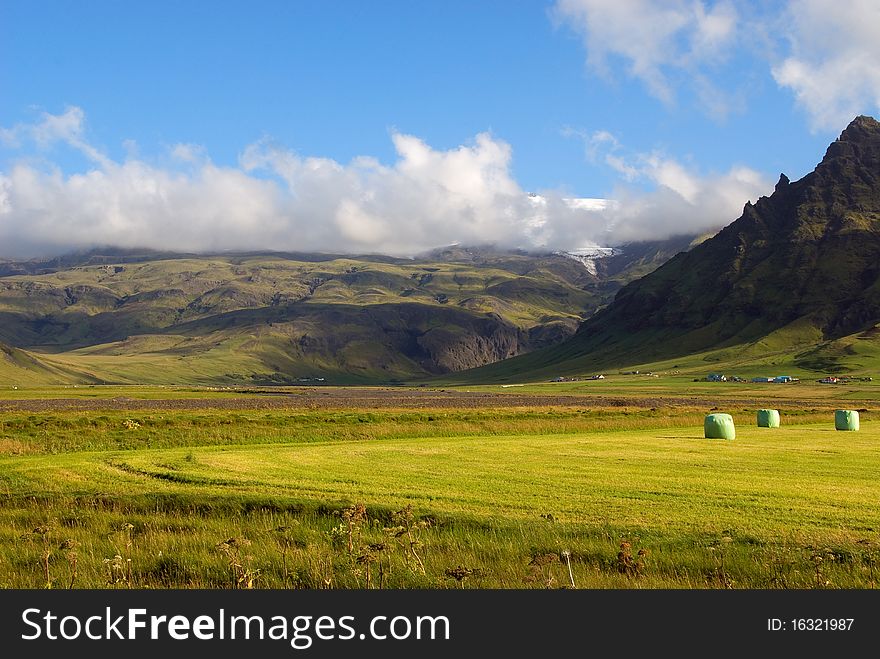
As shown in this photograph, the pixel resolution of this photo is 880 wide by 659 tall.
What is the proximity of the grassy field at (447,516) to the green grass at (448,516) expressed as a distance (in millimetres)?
78

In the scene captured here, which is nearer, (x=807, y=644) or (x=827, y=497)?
(x=807, y=644)

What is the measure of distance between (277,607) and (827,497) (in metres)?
20.1

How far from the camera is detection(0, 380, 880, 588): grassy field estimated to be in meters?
17.2

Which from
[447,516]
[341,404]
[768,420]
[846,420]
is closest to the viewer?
[447,516]

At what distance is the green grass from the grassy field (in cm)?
8

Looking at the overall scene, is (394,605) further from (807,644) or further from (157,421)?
(157,421)

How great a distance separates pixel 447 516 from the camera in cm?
2317

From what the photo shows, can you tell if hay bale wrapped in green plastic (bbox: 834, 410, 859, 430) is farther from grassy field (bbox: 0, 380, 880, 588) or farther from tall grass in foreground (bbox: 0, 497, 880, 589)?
tall grass in foreground (bbox: 0, 497, 880, 589)

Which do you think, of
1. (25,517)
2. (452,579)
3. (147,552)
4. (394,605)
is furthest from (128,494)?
(394,605)

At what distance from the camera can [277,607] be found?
41.7 ft

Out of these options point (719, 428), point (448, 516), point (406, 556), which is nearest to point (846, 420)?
point (719, 428)

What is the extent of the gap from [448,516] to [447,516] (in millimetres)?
29

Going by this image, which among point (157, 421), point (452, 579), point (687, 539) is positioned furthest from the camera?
point (157, 421)

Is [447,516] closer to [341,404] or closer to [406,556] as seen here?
[406,556]
